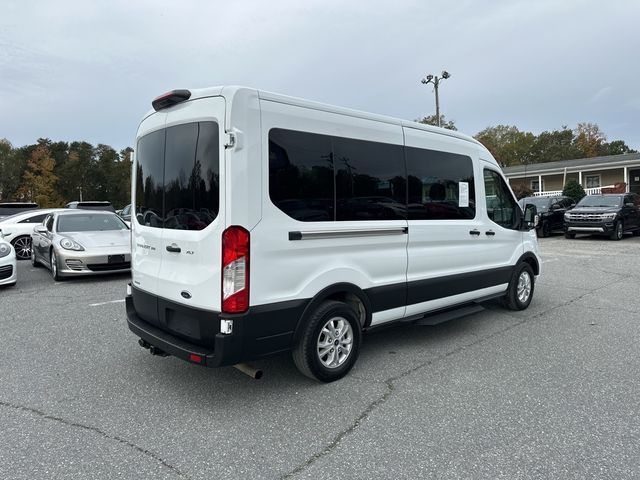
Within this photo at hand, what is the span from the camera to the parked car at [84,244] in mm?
8602

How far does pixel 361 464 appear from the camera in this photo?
8.82ft

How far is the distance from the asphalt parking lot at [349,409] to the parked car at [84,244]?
3.07 meters

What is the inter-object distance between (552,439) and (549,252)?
1154cm

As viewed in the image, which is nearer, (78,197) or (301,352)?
(301,352)

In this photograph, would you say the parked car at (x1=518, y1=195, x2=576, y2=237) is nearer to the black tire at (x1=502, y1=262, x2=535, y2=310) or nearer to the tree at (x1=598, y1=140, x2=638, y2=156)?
the black tire at (x1=502, y1=262, x2=535, y2=310)

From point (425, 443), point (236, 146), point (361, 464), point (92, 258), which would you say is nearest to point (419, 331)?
point (425, 443)

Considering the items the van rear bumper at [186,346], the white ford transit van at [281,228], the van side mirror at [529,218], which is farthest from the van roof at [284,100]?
the van side mirror at [529,218]

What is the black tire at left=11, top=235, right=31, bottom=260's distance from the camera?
12.8 m

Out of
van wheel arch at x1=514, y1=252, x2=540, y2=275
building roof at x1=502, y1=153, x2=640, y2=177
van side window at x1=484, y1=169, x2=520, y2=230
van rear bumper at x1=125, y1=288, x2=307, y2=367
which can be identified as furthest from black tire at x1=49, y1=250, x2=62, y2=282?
building roof at x1=502, y1=153, x2=640, y2=177

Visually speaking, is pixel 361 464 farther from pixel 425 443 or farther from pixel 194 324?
pixel 194 324

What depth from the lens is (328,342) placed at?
3.83 m

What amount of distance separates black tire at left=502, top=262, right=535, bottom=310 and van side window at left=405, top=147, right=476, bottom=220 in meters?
1.43

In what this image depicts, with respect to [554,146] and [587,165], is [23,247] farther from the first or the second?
[554,146]

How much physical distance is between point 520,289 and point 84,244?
7.87 m
